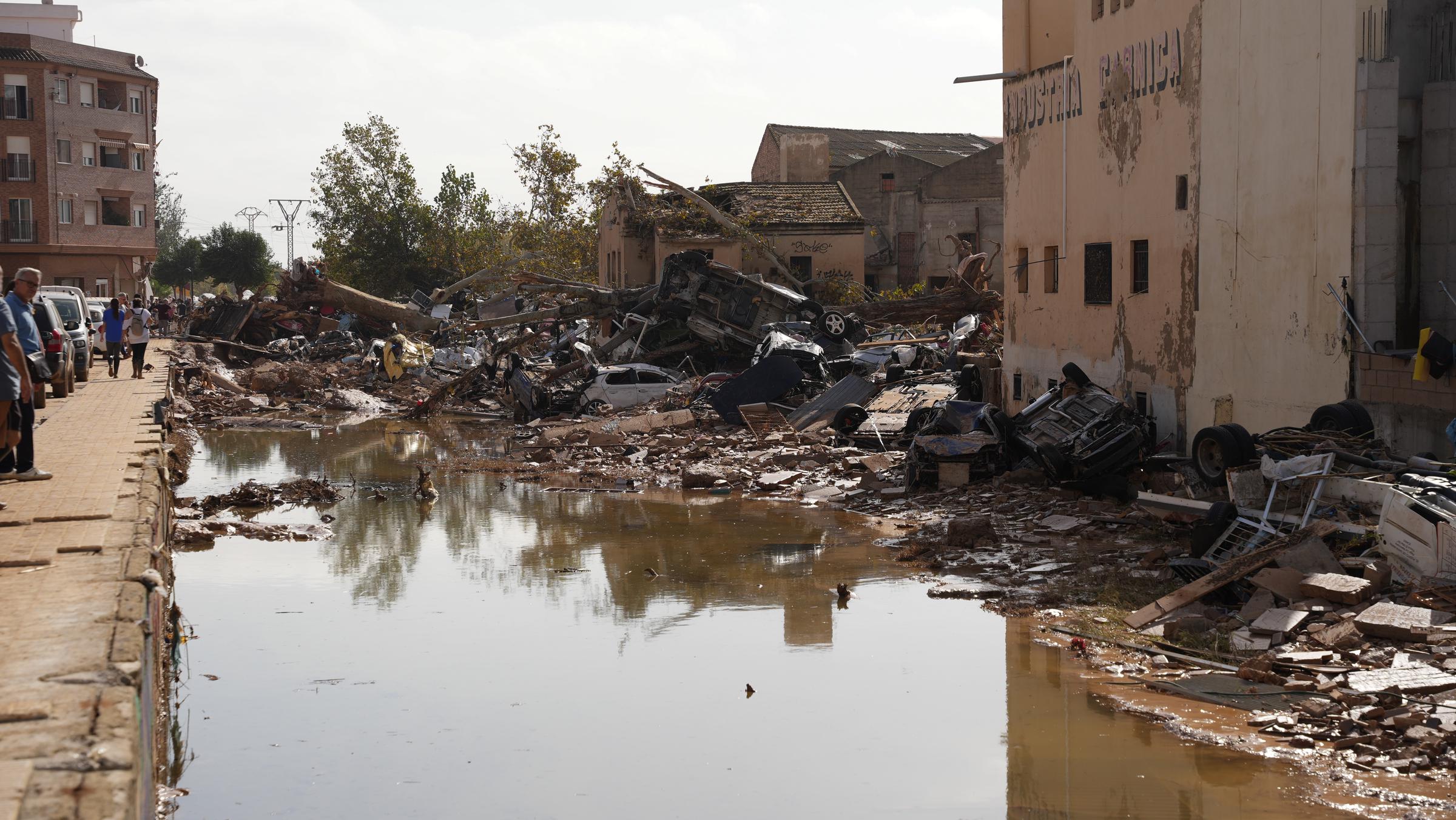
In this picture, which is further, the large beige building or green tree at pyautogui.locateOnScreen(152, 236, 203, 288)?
green tree at pyautogui.locateOnScreen(152, 236, 203, 288)

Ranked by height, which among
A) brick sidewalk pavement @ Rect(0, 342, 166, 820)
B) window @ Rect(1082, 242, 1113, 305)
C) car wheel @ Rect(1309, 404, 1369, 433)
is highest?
window @ Rect(1082, 242, 1113, 305)

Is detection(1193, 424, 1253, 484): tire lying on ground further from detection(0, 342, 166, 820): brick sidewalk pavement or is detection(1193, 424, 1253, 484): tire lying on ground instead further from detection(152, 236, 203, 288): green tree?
detection(152, 236, 203, 288): green tree

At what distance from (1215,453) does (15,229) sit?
5791 cm

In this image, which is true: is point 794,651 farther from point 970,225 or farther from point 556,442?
point 970,225

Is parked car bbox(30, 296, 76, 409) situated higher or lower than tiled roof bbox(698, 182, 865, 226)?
lower

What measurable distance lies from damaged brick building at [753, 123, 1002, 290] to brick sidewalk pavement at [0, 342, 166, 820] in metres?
35.3

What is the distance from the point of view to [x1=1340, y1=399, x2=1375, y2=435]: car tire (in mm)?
12117

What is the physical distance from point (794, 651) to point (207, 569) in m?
7.11

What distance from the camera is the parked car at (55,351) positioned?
18.4 meters

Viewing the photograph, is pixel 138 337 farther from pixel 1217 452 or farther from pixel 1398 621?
pixel 1398 621

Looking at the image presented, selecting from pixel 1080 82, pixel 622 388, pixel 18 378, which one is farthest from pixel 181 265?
pixel 18 378

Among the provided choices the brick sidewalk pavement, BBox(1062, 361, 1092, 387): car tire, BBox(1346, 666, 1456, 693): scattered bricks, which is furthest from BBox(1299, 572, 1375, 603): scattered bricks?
the brick sidewalk pavement

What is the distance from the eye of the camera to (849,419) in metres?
21.8

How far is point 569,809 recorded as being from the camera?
7.25 meters
